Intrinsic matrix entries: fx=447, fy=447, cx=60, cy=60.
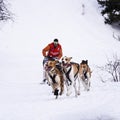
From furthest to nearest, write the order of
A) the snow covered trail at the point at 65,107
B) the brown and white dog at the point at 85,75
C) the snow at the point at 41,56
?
the brown and white dog at the point at 85,75 < the snow at the point at 41,56 < the snow covered trail at the point at 65,107

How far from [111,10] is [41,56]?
955 cm

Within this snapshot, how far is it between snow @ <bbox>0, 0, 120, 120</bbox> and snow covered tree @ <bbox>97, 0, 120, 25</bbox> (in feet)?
3.09

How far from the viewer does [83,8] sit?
3847cm

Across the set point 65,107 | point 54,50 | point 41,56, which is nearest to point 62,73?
point 65,107

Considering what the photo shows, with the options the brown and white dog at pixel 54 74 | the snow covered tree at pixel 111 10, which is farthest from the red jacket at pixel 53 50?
the snow covered tree at pixel 111 10

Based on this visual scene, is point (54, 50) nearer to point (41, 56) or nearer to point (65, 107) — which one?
point (65, 107)

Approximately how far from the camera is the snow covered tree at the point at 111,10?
34138 mm

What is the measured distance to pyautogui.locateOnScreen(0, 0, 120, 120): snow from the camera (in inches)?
365

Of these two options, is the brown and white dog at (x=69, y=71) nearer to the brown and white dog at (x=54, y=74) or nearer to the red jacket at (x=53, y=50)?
the brown and white dog at (x=54, y=74)

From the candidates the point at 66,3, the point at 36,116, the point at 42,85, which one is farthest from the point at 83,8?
the point at 36,116

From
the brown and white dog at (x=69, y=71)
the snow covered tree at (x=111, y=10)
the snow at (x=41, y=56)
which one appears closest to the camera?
the snow at (x=41, y=56)

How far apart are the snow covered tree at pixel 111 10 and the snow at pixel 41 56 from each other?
Result: 94 cm

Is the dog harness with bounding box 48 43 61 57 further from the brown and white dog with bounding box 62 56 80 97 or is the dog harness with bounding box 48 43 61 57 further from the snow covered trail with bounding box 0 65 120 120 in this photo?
the brown and white dog with bounding box 62 56 80 97

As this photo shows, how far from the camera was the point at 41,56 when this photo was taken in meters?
27.7
